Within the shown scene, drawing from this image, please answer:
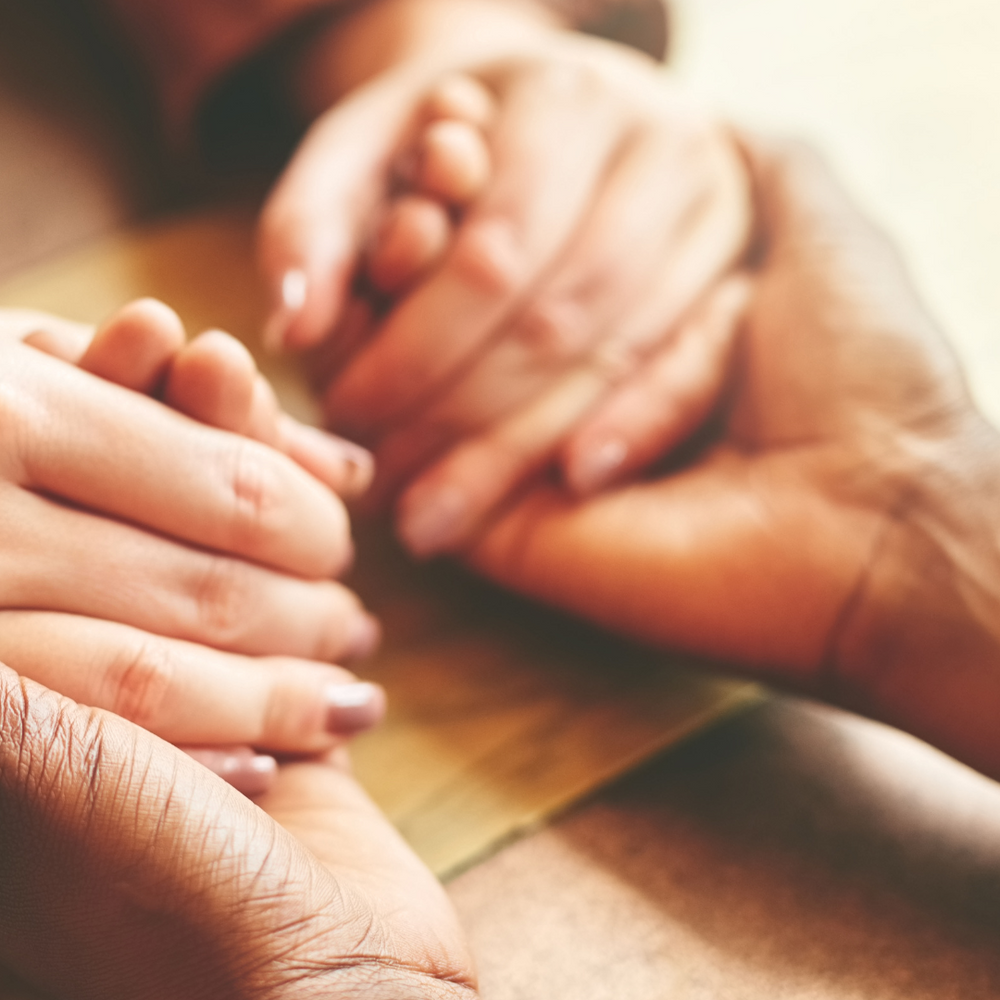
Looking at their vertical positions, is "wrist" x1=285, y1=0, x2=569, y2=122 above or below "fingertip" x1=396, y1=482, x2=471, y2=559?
above

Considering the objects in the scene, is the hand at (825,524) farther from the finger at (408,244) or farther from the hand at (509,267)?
the finger at (408,244)

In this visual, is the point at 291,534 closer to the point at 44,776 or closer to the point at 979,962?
the point at 44,776

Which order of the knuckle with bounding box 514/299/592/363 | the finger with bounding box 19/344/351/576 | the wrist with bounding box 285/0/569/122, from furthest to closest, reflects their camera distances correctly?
the wrist with bounding box 285/0/569/122 → the knuckle with bounding box 514/299/592/363 → the finger with bounding box 19/344/351/576

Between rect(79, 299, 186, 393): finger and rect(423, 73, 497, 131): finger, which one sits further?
rect(423, 73, 497, 131): finger

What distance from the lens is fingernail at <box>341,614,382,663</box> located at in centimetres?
50

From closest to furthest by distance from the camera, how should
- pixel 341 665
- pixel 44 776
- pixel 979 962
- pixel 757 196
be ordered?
pixel 44 776 < pixel 979 962 < pixel 341 665 < pixel 757 196

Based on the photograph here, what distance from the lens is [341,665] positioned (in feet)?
1.75

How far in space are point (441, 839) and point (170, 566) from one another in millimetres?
184

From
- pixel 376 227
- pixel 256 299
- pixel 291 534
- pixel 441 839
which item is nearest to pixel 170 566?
pixel 291 534

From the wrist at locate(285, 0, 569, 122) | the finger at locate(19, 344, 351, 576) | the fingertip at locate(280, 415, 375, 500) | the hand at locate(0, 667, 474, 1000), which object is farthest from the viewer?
the wrist at locate(285, 0, 569, 122)

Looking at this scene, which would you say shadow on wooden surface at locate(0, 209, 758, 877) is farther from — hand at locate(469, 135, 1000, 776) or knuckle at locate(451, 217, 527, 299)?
knuckle at locate(451, 217, 527, 299)

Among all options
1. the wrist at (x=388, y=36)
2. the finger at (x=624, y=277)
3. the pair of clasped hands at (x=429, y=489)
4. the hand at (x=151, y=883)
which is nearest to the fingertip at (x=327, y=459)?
the pair of clasped hands at (x=429, y=489)

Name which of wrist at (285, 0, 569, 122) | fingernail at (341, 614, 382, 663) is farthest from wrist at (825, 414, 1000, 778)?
wrist at (285, 0, 569, 122)

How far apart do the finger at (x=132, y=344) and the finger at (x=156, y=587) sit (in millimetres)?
65
